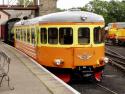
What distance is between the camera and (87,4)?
9456cm

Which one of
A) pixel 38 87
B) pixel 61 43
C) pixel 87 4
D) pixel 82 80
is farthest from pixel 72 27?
pixel 87 4

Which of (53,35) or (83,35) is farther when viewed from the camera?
(53,35)

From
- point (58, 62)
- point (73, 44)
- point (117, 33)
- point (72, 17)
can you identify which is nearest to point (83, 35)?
point (73, 44)

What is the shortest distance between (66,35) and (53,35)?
20.6 inches

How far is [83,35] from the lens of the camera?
17.5 m

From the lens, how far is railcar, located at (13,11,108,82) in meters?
17.2

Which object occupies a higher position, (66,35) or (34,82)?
(66,35)

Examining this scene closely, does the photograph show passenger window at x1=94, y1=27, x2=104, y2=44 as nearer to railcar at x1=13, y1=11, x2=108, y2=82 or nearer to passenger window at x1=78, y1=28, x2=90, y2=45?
railcar at x1=13, y1=11, x2=108, y2=82

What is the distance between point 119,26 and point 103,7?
43529 millimetres

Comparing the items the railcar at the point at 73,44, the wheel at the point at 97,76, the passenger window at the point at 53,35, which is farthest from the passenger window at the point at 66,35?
the wheel at the point at 97,76

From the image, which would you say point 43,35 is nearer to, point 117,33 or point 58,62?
point 58,62

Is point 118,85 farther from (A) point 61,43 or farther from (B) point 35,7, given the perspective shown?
(B) point 35,7

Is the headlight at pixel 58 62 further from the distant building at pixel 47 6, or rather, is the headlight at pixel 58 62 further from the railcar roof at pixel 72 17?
the distant building at pixel 47 6

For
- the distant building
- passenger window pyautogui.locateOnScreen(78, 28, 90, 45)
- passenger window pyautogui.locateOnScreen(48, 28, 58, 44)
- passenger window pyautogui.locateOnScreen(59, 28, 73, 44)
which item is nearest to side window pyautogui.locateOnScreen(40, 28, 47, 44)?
passenger window pyautogui.locateOnScreen(48, 28, 58, 44)
